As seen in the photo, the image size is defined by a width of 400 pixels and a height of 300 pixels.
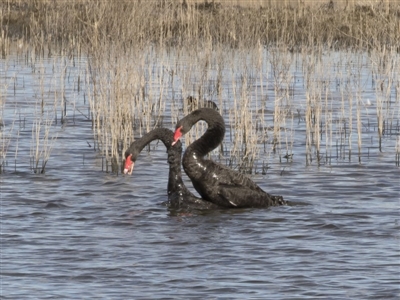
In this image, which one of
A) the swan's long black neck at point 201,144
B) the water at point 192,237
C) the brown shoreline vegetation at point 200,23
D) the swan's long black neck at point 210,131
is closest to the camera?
the water at point 192,237

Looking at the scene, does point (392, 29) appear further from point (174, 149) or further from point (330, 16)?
point (330, 16)

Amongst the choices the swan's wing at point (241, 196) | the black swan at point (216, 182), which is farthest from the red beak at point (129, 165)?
the swan's wing at point (241, 196)

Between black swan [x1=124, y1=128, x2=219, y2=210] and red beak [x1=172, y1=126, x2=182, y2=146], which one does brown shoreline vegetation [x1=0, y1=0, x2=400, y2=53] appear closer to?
black swan [x1=124, y1=128, x2=219, y2=210]

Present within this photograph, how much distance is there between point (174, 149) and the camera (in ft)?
35.6

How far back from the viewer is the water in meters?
7.31

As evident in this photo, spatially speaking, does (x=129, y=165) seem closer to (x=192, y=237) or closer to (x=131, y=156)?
(x=131, y=156)

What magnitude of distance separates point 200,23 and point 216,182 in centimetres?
1443

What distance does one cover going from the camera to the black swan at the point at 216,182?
1027cm

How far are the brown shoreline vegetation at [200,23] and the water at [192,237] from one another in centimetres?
183

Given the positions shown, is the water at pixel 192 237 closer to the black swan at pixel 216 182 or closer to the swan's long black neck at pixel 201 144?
the black swan at pixel 216 182

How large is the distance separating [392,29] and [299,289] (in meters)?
6.80

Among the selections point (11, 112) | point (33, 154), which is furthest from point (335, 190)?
point (11, 112)

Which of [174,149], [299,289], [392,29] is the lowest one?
[299,289]

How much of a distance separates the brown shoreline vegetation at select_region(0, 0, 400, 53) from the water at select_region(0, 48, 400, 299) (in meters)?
1.83
